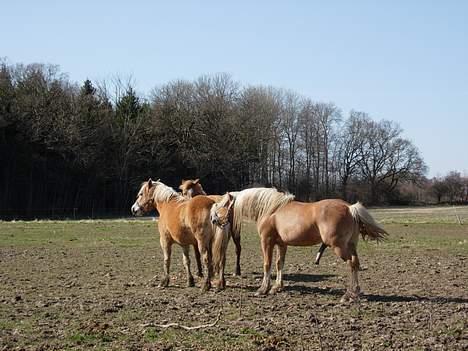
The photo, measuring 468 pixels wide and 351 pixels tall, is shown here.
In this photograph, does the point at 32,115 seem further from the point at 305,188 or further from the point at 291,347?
the point at 291,347

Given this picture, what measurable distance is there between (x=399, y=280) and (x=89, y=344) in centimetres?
730

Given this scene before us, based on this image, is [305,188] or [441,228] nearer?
[441,228]

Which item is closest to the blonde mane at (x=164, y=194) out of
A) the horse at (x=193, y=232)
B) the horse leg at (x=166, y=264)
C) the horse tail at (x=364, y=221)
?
the horse at (x=193, y=232)

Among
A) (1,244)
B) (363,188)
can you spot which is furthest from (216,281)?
(363,188)

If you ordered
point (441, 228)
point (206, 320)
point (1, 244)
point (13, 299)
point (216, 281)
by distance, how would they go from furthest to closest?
point (441, 228) → point (1, 244) → point (216, 281) → point (13, 299) → point (206, 320)

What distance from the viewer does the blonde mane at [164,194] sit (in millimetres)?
12305

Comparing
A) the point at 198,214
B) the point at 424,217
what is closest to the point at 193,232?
the point at 198,214

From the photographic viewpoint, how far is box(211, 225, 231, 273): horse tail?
1092 centimetres

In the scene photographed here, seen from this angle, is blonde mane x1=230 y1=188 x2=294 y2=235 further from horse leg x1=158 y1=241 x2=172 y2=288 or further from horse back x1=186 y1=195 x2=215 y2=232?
horse leg x1=158 y1=241 x2=172 y2=288

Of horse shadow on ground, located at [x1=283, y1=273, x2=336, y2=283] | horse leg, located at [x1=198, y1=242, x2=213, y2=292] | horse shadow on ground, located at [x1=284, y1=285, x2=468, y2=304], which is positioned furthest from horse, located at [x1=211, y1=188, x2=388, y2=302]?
horse shadow on ground, located at [x1=283, y1=273, x2=336, y2=283]

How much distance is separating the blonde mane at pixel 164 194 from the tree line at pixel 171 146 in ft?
121

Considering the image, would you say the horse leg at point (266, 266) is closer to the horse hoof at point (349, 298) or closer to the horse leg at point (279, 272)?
the horse leg at point (279, 272)

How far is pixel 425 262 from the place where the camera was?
591 inches

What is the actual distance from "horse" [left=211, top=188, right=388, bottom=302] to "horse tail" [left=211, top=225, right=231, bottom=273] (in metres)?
0.25
